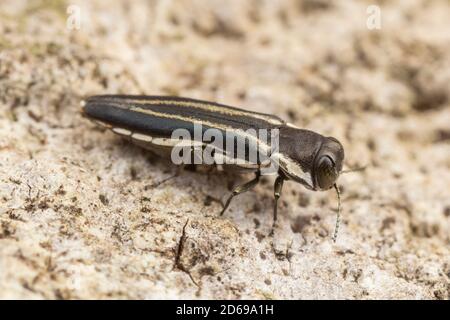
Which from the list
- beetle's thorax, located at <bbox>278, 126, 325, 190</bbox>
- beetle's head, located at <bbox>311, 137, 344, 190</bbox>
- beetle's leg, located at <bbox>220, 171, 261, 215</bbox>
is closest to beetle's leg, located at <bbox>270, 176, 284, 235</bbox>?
beetle's thorax, located at <bbox>278, 126, 325, 190</bbox>

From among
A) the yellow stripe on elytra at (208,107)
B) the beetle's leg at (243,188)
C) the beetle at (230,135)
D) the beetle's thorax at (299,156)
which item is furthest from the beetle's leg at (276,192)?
the yellow stripe on elytra at (208,107)

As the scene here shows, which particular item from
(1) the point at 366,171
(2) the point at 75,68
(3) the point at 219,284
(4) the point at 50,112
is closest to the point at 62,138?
(4) the point at 50,112

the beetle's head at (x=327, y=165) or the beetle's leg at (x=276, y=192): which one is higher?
the beetle's head at (x=327, y=165)

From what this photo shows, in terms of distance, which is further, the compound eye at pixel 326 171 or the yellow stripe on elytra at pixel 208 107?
the yellow stripe on elytra at pixel 208 107

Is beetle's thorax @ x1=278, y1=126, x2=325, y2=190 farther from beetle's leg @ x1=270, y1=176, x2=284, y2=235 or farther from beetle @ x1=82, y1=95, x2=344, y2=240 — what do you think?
beetle's leg @ x1=270, y1=176, x2=284, y2=235

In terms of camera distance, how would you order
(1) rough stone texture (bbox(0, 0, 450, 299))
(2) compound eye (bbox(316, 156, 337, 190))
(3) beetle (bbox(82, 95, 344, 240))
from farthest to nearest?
(3) beetle (bbox(82, 95, 344, 240)) < (2) compound eye (bbox(316, 156, 337, 190)) < (1) rough stone texture (bbox(0, 0, 450, 299))

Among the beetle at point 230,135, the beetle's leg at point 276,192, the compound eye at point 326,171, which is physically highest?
the beetle at point 230,135

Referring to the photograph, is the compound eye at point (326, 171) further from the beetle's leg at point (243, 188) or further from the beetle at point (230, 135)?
the beetle's leg at point (243, 188)

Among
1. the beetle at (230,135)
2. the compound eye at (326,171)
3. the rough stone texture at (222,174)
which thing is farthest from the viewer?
the beetle at (230,135)

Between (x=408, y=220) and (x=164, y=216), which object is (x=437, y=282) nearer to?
(x=408, y=220)
